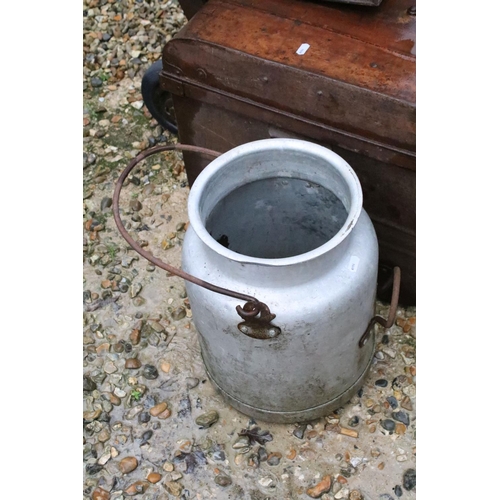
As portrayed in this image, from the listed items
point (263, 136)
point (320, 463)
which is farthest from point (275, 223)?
point (320, 463)

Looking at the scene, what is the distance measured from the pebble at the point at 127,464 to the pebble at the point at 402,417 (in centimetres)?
100

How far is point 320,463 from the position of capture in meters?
2.42

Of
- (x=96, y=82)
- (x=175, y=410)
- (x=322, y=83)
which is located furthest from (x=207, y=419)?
(x=96, y=82)

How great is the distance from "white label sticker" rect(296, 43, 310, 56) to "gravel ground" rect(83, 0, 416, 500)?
3.71ft

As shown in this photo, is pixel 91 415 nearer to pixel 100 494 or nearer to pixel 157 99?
pixel 100 494

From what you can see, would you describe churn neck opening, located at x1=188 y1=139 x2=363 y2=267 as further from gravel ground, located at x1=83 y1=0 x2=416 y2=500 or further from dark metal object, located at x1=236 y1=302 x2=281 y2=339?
gravel ground, located at x1=83 y1=0 x2=416 y2=500

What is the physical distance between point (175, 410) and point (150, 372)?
0.20m

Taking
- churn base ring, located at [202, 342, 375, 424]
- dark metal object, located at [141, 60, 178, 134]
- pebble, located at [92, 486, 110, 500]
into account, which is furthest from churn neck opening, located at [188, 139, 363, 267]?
dark metal object, located at [141, 60, 178, 134]

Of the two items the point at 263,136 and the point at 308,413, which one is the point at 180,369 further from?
the point at 263,136

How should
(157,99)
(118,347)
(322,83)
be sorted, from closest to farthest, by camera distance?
(322,83), (118,347), (157,99)

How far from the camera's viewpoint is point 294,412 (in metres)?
2.41

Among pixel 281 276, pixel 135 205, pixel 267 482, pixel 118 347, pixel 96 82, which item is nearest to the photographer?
pixel 281 276

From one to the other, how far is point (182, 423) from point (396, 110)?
1.41 meters

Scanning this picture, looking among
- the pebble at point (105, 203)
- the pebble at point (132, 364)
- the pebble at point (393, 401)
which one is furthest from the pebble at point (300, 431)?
the pebble at point (105, 203)
